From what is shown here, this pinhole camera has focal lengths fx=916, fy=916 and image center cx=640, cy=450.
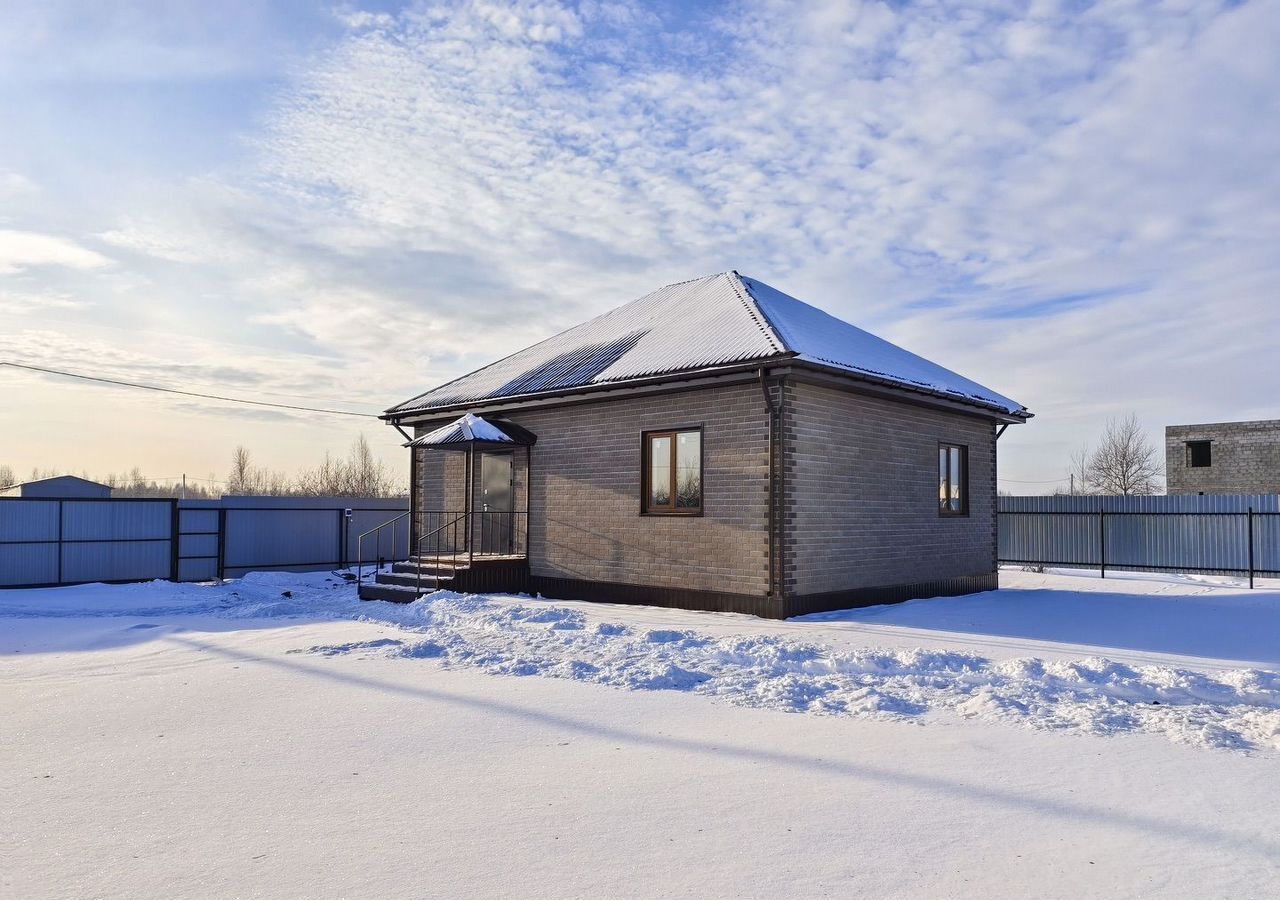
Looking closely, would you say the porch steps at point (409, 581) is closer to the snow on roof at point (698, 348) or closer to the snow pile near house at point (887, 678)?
the snow on roof at point (698, 348)

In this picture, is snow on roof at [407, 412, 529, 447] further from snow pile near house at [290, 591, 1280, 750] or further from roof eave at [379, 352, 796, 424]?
snow pile near house at [290, 591, 1280, 750]

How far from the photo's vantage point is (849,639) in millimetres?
9977

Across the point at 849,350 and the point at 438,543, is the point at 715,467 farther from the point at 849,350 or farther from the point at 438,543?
the point at 438,543

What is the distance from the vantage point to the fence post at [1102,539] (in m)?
Answer: 20.9

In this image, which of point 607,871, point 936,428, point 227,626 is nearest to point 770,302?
point 936,428

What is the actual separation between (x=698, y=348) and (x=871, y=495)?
3.38 m

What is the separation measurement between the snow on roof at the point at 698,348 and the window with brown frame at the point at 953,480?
99 centimetres

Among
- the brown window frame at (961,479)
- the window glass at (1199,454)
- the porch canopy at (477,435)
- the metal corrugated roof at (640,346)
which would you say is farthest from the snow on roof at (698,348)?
the window glass at (1199,454)

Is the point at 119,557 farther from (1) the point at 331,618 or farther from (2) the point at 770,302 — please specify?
(2) the point at 770,302

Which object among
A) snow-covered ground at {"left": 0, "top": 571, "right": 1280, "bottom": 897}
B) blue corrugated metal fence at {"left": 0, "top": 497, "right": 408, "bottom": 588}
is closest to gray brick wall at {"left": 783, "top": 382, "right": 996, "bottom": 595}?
snow-covered ground at {"left": 0, "top": 571, "right": 1280, "bottom": 897}

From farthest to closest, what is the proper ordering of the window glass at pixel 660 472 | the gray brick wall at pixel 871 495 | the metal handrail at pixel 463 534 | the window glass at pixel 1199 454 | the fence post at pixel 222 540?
the window glass at pixel 1199 454
the fence post at pixel 222 540
the metal handrail at pixel 463 534
the window glass at pixel 660 472
the gray brick wall at pixel 871 495

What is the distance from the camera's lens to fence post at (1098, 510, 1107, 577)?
822 inches

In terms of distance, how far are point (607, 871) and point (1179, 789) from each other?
129 inches

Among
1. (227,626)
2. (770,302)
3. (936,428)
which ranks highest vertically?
(770,302)
